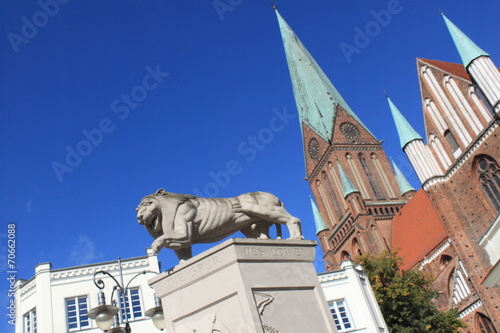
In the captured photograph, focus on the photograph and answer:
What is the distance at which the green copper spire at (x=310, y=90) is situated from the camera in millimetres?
55094

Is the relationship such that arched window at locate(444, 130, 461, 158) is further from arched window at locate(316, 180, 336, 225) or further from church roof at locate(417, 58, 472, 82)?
arched window at locate(316, 180, 336, 225)

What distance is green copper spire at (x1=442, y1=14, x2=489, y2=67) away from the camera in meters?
25.5

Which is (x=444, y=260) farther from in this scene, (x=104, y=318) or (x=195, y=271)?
(x=195, y=271)

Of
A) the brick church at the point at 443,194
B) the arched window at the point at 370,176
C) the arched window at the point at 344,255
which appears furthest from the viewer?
the arched window at the point at 370,176

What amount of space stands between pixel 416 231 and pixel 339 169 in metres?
11.6

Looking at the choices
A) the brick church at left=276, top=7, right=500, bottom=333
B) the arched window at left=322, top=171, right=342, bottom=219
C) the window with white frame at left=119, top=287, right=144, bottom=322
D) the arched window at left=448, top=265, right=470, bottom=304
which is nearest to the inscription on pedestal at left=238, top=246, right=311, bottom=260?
the brick church at left=276, top=7, right=500, bottom=333

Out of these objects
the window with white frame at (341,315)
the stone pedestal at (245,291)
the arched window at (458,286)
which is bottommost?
the stone pedestal at (245,291)

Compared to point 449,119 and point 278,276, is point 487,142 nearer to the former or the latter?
point 449,119

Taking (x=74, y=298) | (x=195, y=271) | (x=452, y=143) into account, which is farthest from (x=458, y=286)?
(x=195, y=271)

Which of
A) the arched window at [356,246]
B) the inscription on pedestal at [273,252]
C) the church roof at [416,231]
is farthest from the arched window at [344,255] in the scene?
the inscription on pedestal at [273,252]

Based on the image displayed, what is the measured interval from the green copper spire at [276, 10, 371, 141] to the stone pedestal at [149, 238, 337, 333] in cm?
4979

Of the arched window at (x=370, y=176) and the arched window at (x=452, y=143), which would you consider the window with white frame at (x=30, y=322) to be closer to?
the arched window at (x=452, y=143)

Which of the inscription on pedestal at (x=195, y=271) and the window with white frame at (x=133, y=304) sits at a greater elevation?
the window with white frame at (x=133, y=304)

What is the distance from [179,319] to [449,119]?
89.1 feet
